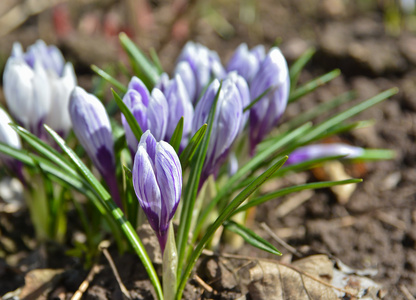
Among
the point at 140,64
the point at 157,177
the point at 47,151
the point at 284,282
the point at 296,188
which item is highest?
the point at 140,64

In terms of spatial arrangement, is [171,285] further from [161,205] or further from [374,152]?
[374,152]

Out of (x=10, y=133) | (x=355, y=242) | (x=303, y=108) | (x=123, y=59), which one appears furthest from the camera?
(x=123, y=59)

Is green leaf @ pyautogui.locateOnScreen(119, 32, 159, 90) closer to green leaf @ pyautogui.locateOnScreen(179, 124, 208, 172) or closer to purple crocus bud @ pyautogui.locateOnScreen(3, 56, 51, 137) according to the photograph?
purple crocus bud @ pyautogui.locateOnScreen(3, 56, 51, 137)

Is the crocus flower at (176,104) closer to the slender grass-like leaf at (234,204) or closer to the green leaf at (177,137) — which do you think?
the green leaf at (177,137)

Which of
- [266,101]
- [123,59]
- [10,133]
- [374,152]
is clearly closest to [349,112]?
[374,152]

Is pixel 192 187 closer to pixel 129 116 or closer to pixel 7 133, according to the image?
pixel 129 116

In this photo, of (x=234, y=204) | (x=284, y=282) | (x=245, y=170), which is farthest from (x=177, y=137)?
(x=284, y=282)

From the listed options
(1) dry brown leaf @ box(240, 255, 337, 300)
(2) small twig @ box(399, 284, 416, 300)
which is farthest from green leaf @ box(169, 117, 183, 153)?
(2) small twig @ box(399, 284, 416, 300)
